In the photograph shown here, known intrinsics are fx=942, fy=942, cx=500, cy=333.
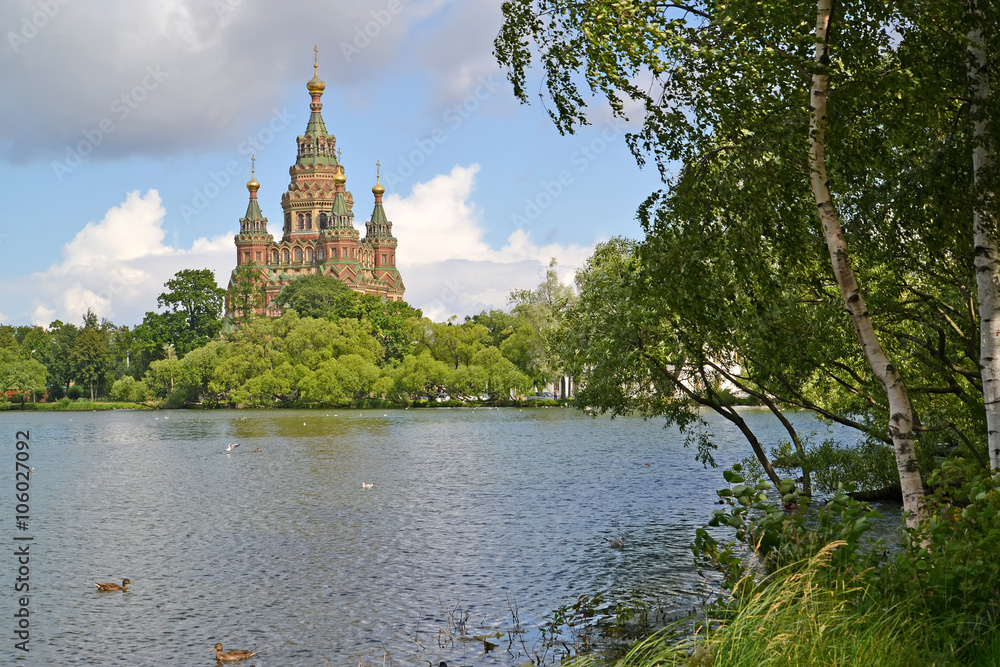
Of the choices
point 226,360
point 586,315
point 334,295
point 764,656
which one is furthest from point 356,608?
point 334,295

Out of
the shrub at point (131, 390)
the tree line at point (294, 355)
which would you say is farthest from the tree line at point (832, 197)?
the shrub at point (131, 390)

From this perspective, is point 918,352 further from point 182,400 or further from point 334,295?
point 334,295

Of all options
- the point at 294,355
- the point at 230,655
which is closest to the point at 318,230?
the point at 294,355

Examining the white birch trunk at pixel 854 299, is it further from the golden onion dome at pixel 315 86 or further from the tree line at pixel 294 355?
the golden onion dome at pixel 315 86

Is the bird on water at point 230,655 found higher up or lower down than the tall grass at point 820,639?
lower down

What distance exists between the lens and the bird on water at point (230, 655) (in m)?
11.7

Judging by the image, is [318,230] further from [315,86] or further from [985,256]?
[985,256]

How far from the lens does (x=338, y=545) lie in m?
19.2

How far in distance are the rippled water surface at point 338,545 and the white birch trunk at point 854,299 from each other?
5.03 m

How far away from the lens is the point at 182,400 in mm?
90250

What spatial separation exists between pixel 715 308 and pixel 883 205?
7.88 feet

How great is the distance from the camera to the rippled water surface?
12852 mm

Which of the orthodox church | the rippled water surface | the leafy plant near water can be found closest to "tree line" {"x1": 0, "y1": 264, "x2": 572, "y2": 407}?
the orthodox church

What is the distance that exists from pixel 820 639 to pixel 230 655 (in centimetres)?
800
